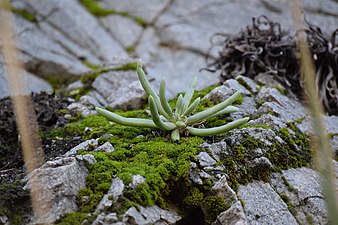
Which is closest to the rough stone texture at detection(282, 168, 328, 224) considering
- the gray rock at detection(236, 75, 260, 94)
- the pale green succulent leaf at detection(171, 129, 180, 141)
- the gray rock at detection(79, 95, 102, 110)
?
the pale green succulent leaf at detection(171, 129, 180, 141)

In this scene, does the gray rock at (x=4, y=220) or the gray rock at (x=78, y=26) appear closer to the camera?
the gray rock at (x=4, y=220)

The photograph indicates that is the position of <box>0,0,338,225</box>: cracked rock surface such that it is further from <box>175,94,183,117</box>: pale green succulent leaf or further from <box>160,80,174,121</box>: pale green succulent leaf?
<box>175,94,183,117</box>: pale green succulent leaf

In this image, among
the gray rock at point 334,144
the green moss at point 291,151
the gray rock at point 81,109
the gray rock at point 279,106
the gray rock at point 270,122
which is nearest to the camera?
the green moss at point 291,151

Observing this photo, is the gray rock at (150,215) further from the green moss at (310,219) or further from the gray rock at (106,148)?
the green moss at (310,219)

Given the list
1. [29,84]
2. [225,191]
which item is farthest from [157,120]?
[29,84]

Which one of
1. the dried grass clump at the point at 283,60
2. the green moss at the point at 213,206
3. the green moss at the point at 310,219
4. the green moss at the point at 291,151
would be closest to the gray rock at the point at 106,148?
the green moss at the point at 213,206

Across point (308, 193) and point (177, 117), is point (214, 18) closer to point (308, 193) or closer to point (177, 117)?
point (177, 117)
